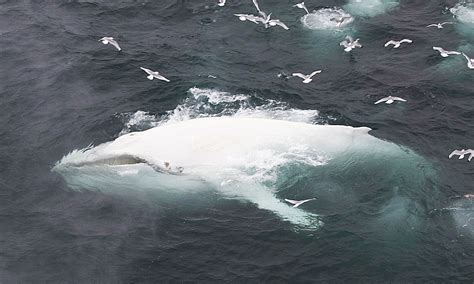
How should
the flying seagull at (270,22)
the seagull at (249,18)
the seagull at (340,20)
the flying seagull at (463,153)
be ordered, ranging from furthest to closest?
the seagull at (249,18), the seagull at (340,20), the flying seagull at (270,22), the flying seagull at (463,153)

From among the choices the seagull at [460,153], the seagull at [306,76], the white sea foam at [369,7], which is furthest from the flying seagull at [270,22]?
the seagull at [460,153]

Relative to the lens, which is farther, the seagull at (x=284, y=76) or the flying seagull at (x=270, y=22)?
the flying seagull at (x=270, y=22)

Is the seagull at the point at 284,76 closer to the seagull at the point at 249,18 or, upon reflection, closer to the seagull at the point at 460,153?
the seagull at the point at 249,18

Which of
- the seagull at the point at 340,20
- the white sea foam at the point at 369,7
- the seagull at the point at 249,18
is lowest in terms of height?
the white sea foam at the point at 369,7

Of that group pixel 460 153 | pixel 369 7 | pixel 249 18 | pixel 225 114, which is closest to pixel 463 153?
pixel 460 153

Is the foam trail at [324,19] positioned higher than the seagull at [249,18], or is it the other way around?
the seagull at [249,18]

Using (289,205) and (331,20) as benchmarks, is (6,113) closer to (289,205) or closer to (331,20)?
(289,205)

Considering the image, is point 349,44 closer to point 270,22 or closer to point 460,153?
point 270,22
